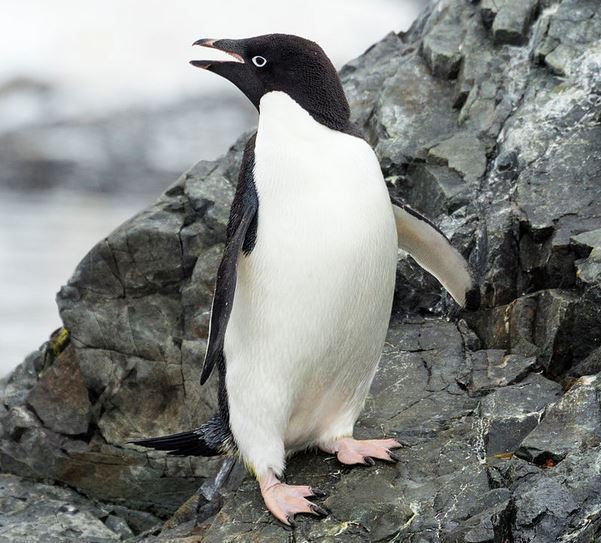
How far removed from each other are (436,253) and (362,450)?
2.56ft

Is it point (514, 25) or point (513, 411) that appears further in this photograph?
point (514, 25)

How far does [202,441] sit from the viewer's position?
10.5ft

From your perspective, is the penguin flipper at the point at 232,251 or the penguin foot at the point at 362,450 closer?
the penguin flipper at the point at 232,251

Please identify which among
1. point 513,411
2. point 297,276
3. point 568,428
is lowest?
point 513,411

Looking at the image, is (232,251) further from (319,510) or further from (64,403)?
(64,403)

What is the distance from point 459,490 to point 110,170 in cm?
1125

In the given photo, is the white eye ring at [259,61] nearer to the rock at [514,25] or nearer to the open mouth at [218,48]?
the open mouth at [218,48]

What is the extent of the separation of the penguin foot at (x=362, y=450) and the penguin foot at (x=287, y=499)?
18 cm

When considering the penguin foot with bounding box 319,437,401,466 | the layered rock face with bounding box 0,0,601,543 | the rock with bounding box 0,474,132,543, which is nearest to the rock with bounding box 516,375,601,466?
the layered rock face with bounding box 0,0,601,543

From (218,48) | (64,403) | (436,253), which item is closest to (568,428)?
(436,253)

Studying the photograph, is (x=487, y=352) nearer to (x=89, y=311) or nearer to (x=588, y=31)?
(x=588, y=31)

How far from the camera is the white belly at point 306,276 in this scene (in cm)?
286

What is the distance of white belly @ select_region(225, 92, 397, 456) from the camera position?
2.86 m

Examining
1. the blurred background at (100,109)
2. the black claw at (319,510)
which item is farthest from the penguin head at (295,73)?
the blurred background at (100,109)
